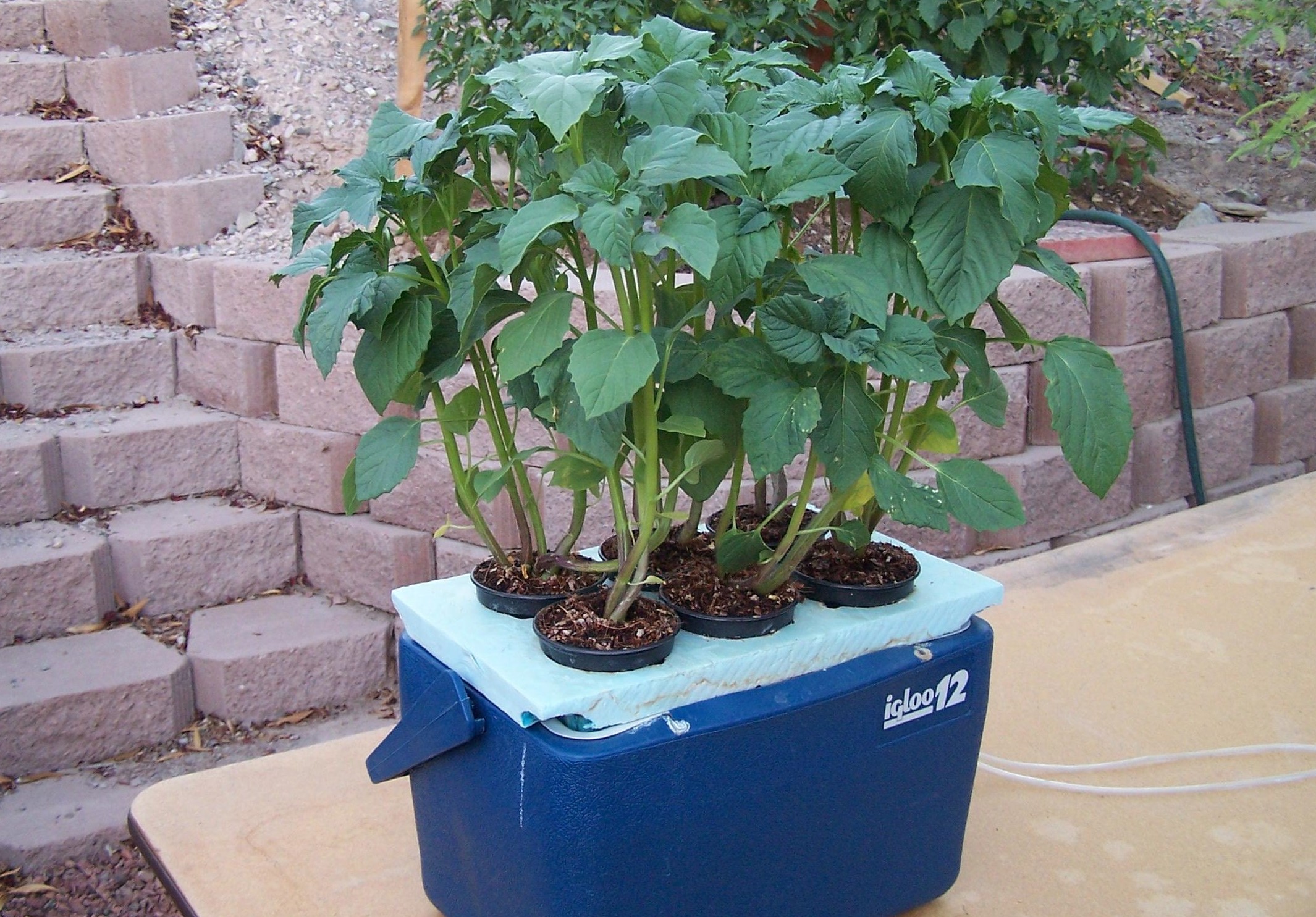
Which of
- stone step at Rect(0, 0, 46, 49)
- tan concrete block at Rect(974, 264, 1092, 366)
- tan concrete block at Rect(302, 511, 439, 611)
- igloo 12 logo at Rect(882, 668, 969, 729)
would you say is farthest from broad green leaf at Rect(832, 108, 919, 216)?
stone step at Rect(0, 0, 46, 49)

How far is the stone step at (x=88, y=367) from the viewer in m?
2.90

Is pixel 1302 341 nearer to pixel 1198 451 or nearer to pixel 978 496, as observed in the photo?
pixel 1198 451

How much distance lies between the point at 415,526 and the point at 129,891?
0.93 m

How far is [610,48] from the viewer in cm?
99

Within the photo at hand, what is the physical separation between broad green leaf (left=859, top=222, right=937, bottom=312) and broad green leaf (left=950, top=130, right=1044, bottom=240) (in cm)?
9

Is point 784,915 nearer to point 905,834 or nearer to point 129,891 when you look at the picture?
point 905,834

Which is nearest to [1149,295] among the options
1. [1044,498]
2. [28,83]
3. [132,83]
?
[1044,498]

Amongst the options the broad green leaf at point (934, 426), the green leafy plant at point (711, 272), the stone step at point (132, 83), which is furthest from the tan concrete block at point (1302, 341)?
the stone step at point (132, 83)

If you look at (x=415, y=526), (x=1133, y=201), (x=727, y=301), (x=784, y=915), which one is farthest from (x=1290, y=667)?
(x=1133, y=201)

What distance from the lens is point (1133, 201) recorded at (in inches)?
139

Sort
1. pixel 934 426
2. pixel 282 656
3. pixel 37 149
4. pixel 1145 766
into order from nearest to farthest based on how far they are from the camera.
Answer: pixel 934 426 < pixel 1145 766 < pixel 282 656 < pixel 37 149

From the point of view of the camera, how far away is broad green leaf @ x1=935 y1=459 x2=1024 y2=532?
1061mm

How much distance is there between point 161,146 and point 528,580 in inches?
102

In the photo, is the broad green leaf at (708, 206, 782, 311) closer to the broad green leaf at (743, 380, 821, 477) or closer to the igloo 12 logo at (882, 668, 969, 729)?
the broad green leaf at (743, 380, 821, 477)
